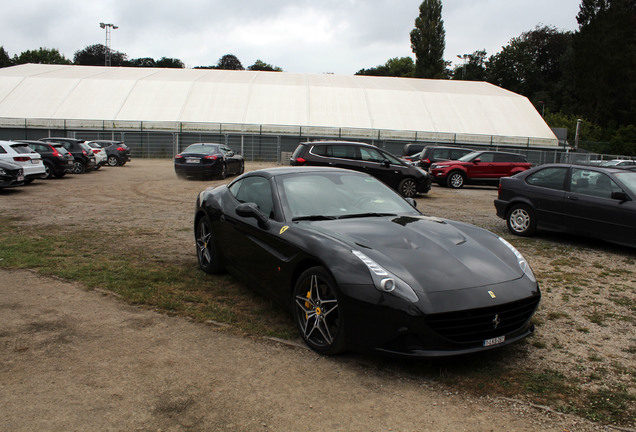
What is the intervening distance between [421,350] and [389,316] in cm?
32

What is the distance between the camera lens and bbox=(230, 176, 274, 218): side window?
5.05 m

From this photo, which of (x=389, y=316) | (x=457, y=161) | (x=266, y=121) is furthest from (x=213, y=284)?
(x=266, y=121)

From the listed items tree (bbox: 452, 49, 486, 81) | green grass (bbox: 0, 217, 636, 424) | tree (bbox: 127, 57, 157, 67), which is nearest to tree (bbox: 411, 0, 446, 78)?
tree (bbox: 452, 49, 486, 81)

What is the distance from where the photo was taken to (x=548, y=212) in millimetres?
9180

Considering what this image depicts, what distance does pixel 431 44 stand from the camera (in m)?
75.4

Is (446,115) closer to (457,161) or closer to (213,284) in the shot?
(457,161)

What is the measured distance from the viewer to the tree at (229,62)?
10638cm

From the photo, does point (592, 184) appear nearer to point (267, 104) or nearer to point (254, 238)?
point (254, 238)

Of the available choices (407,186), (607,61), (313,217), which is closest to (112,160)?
(407,186)

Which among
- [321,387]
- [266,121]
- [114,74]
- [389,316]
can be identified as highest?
[114,74]

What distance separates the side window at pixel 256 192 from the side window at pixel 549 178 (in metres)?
6.11

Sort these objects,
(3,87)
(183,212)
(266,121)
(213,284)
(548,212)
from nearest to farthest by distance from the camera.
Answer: (213,284) < (548,212) < (183,212) < (266,121) < (3,87)

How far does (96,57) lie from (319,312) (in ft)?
349

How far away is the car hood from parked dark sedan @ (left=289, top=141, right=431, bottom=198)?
11.5m
